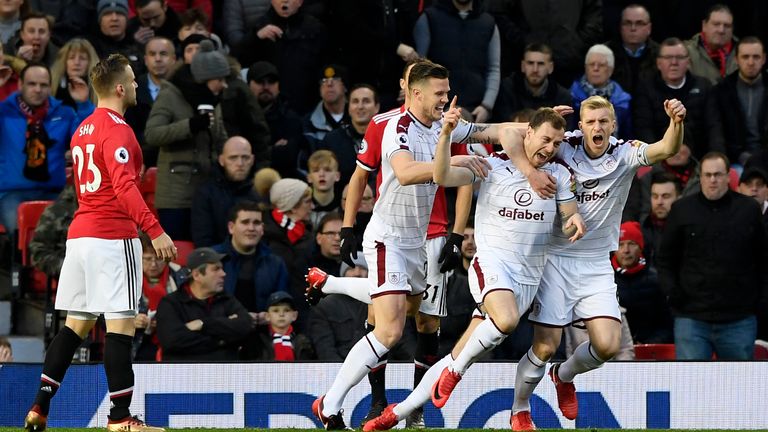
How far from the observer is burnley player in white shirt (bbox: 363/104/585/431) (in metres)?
9.58

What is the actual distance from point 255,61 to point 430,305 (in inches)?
229

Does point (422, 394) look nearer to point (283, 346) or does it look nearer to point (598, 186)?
point (598, 186)

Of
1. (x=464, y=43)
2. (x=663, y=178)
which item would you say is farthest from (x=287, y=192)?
(x=663, y=178)

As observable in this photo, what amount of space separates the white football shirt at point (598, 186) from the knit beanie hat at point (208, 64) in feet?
16.3

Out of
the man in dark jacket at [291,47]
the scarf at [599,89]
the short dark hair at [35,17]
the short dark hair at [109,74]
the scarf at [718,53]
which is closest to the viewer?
the short dark hair at [109,74]

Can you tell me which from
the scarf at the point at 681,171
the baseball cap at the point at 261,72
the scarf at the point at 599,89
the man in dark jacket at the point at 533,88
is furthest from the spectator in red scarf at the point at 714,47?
the baseball cap at the point at 261,72

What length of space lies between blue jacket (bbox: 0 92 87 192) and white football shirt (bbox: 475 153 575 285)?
5532 mm

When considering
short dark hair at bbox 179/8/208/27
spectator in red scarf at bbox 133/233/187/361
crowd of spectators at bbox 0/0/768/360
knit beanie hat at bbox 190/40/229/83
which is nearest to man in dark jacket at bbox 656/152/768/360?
crowd of spectators at bbox 0/0/768/360

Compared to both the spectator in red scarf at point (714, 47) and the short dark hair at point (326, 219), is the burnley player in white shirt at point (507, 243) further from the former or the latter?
the spectator in red scarf at point (714, 47)

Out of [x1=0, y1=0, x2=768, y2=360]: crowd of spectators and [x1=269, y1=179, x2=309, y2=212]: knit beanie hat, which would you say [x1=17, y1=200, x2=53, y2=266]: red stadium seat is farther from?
[x1=269, y1=179, x2=309, y2=212]: knit beanie hat

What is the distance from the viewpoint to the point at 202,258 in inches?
486

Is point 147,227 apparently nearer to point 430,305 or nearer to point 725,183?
point 430,305

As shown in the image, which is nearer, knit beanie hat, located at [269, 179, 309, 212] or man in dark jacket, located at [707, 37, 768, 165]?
knit beanie hat, located at [269, 179, 309, 212]

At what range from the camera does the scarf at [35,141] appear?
45.8ft
